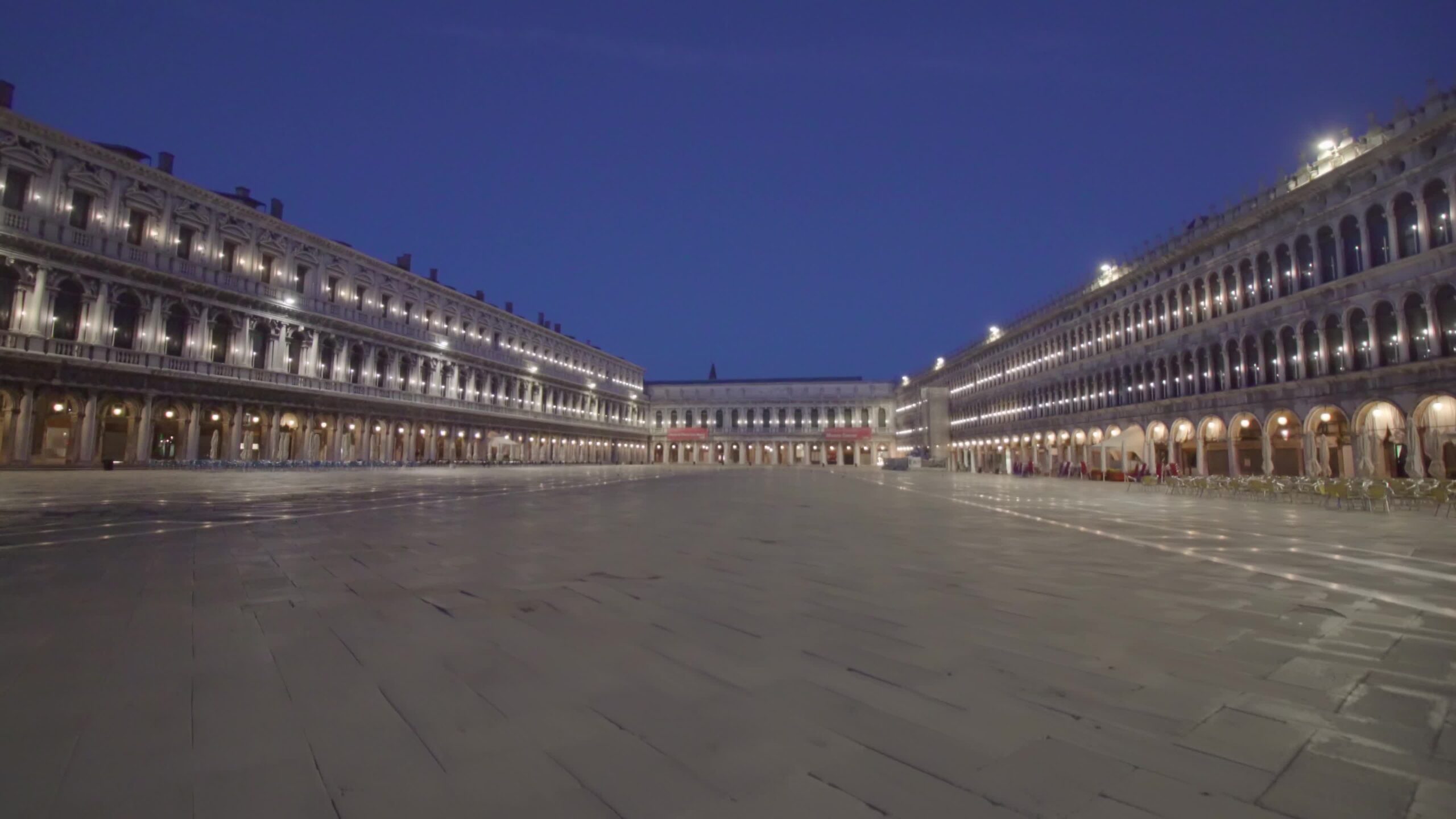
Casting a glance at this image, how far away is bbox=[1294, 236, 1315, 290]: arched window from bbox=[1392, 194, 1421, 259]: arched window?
3.79 m

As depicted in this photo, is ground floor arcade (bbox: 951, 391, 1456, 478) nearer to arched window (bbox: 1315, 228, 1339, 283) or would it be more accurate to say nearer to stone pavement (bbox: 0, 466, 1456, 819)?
arched window (bbox: 1315, 228, 1339, 283)

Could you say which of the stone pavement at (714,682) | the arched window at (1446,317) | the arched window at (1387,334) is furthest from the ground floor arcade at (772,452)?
the stone pavement at (714,682)

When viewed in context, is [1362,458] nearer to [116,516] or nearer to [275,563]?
[275,563]

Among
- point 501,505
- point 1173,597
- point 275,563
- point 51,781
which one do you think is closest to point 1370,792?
point 1173,597

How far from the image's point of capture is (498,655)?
3645 mm

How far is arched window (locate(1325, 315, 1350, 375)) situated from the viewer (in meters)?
25.0

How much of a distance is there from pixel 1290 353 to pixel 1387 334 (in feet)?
15.5

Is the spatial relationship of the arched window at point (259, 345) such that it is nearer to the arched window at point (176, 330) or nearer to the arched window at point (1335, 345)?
the arched window at point (176, 330)

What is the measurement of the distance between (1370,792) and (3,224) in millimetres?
40849

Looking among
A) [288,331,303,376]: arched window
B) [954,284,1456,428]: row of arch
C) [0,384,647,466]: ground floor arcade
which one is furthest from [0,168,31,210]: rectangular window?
[954,284,1456,428]: row of arch

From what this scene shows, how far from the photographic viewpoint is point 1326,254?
25969 millimetres

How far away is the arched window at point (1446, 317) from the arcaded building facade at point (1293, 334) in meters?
0.05

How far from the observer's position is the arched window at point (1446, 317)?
67.7 feet

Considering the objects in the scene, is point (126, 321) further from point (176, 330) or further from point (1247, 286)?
point (1247, 286)
